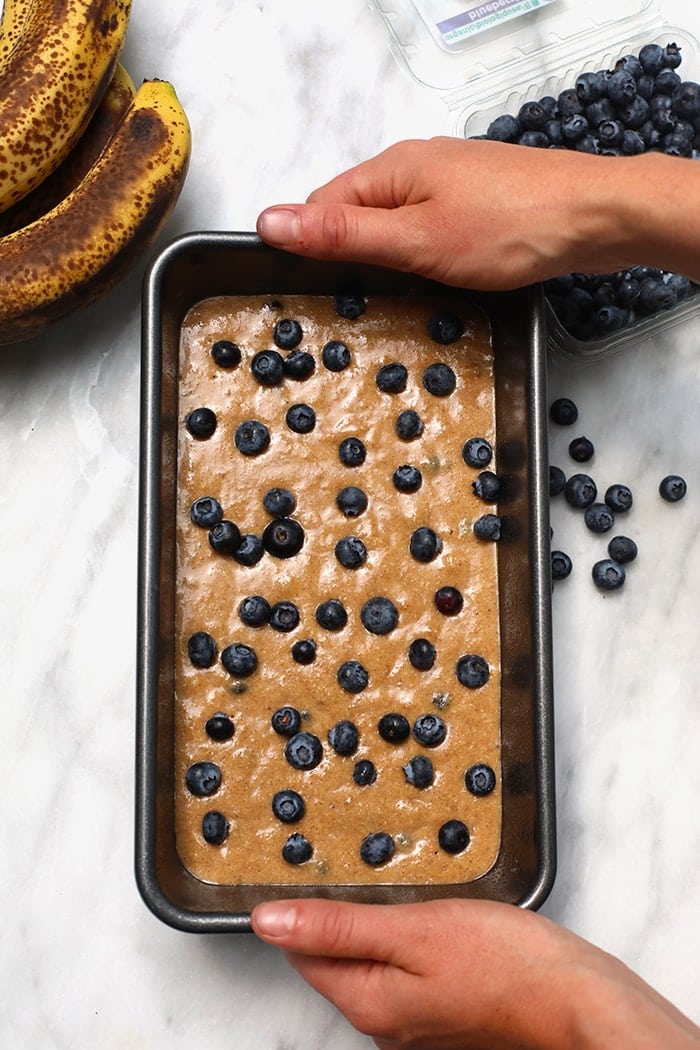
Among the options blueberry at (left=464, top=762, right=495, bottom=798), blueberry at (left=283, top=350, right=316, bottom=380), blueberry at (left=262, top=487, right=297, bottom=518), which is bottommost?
blueberry at (left=464, top=762, right=495, bottom=798)

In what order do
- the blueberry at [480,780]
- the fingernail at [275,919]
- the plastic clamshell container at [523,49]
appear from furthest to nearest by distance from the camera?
the plastic clamshell container at [523,49], the blueberry at [480,780], the fingernail at [275,919]

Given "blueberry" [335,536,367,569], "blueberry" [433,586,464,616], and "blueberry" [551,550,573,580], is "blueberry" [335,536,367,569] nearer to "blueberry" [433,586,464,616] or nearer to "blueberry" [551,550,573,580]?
"blueberry" [433,586,464,616]

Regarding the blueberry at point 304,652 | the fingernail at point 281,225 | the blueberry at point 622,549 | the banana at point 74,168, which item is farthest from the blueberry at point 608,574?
the banana at point 74,168

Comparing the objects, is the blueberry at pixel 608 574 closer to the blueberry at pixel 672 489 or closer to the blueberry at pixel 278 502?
the blueberry at pixel 672 489

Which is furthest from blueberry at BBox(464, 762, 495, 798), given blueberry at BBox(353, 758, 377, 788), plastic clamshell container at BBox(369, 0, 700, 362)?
plastic clamshell container at BBox(369, 0, 700, 362)

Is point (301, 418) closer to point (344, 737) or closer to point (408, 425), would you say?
point (408, 425)

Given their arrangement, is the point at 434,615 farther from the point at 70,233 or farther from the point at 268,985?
the point at 70,233

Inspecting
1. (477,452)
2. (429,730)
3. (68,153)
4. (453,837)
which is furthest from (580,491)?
(68,153)
